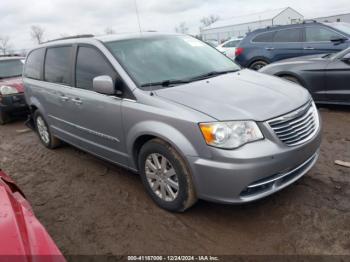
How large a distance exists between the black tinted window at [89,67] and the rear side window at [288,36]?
6463mm

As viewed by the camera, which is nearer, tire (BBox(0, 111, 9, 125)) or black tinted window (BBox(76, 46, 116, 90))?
black tinted window (BBox(76, 46, 116, 90))

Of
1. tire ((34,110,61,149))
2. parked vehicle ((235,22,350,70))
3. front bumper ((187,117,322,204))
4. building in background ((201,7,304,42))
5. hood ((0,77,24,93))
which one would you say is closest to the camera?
front bumper ((187,117,322,204))

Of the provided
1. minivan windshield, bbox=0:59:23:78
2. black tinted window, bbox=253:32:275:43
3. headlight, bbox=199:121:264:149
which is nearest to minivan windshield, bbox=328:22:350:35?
black tinted window, bbox=253:32:275:43

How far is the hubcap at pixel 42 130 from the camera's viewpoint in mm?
5504

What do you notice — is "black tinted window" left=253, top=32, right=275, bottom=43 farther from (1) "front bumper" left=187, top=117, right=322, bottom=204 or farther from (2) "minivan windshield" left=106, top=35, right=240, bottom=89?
(1) "front bumper" left=187, top=117, right=322, bottom=204

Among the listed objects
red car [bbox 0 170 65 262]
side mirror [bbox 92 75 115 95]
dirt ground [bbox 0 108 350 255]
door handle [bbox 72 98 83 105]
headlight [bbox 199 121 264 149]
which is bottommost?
dirt ground [bbox 0 108 350 255]

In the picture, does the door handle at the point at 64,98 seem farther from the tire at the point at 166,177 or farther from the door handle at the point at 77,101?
the tire at the point at 166,177

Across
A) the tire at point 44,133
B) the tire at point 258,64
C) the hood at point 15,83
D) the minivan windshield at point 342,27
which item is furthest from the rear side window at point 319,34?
the hood at point 15,83

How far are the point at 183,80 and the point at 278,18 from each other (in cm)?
4492

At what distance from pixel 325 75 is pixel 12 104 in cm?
675

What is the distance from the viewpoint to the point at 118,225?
3186 millimetres

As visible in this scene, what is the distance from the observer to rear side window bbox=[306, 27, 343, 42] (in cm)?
802

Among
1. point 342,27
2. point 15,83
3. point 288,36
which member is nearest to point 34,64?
point 15,83

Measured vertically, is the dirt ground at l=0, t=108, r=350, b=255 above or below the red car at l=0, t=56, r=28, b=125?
below
